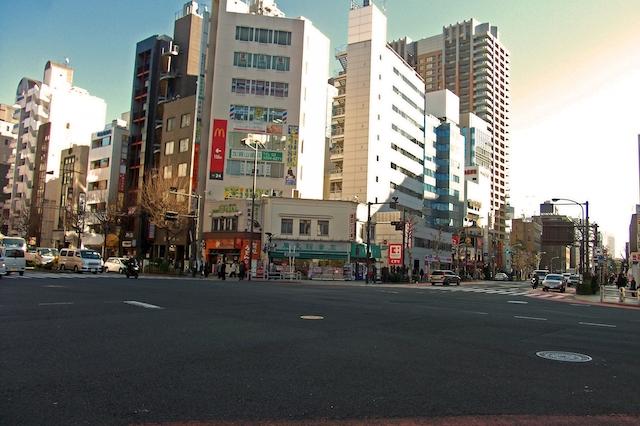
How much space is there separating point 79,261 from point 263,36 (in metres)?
35.2

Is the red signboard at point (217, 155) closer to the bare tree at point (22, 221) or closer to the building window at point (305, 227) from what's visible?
the building window at point (305, 227)

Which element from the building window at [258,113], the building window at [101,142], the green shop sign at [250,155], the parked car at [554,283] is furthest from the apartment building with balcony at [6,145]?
the parked car at [554,283]

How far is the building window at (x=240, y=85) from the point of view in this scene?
2333 inches

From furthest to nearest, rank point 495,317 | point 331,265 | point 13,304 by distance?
point 331,265 → point 495,317 → point 13,304

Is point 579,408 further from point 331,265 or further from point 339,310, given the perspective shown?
point 331,265

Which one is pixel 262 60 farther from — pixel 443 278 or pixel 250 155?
pixel 443 278

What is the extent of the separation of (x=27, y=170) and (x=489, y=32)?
135026 mm

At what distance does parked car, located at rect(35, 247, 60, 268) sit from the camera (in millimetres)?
41719

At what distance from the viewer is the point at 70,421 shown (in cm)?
412

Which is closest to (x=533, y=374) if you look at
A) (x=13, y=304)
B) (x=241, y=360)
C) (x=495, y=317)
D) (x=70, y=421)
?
(x=241, y=360)

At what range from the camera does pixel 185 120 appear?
218ft

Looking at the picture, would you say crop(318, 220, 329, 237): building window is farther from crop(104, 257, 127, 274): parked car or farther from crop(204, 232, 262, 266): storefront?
crop(104, 257, 127, 274): parked car

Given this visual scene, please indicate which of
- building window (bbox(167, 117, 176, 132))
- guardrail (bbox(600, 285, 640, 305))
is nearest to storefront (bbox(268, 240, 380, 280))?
guardrail (bbox(600, 285, 640, 305))

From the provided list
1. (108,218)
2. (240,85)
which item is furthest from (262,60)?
(108,218)
